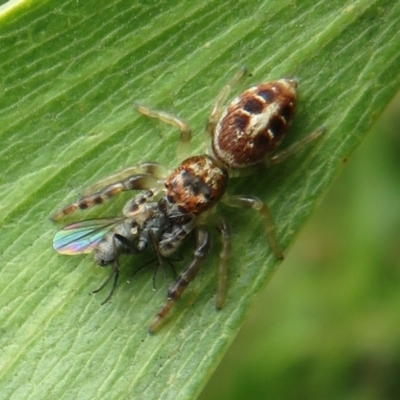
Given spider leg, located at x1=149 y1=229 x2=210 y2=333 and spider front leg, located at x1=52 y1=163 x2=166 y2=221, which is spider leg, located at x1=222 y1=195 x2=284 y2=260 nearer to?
spider leg, located at x1=149 y1=229 x2=210 y2=333

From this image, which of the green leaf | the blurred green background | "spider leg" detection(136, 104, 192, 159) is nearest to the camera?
the green leaf

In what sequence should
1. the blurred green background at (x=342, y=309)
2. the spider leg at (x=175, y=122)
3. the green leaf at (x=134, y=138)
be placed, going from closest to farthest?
1. the green leaf at (x=134, y=138)
2. the spider leg at (x=175, y=122)
3. the blurred green background at (x=342, y=309)

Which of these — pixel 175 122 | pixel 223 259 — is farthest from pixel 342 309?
pixel 175 122

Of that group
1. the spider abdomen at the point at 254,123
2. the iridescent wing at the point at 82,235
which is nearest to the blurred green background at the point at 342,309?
the spider abdomen at the point at 254,123

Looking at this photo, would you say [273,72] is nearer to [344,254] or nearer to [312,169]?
[312,169]

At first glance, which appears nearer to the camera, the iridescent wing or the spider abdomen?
the spider abdomen

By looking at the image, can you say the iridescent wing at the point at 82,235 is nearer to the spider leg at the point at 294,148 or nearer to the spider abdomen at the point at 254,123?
the spider abdomen at the point at 254,123

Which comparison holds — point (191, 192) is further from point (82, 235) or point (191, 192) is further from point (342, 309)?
point (342, 309)

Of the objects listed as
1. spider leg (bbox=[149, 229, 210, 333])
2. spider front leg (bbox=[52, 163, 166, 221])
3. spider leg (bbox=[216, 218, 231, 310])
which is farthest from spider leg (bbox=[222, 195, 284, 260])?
spider front leg (bbox=[52, 163, 166, 221])

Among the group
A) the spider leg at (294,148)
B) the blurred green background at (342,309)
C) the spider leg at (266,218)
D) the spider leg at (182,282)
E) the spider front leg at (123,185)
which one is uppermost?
the spider front leg at (123,185)

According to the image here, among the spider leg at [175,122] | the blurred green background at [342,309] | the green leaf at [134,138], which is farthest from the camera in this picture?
the blurred green background at [342,309]
